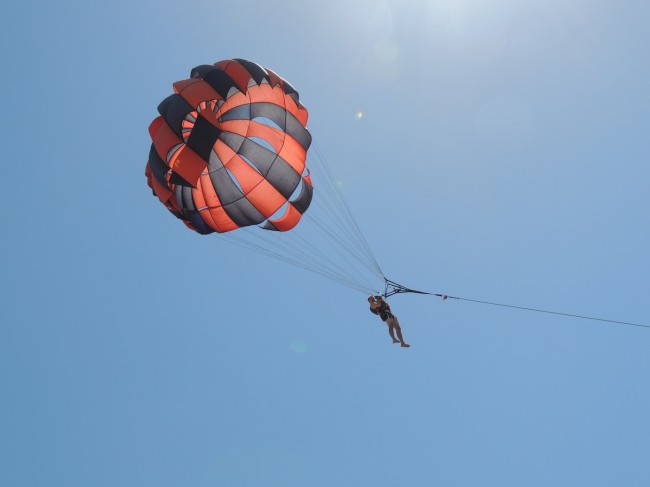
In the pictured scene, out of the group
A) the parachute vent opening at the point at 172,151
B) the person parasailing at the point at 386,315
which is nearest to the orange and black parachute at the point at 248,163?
the parachute vent opening at the point at 172,151

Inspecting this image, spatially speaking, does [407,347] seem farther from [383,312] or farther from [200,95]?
[200,95]

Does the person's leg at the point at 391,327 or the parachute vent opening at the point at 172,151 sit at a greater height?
the parachute vent opening at the point at 172,151

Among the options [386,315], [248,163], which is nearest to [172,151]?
[248,163]

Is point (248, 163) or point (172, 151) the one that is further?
point (248, 163)

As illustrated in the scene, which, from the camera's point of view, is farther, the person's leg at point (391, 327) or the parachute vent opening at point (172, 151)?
the person's leg at point (391, 327)

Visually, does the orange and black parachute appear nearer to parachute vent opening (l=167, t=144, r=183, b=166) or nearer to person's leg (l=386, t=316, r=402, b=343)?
parachute vent opening (l=167, t=144, r=183, b=166)

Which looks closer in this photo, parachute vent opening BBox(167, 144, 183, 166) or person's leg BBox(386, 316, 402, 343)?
parachute vent opening BBox(167, 144, 183, 166)

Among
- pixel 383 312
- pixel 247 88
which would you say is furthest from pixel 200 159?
pixel 383 312

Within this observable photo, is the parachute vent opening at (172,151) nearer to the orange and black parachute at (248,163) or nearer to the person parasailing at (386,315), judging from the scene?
the orange and black parachute at (248,163)

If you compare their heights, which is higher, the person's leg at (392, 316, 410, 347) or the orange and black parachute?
the orange and black parachute

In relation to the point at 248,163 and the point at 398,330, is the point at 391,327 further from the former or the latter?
the point at 248,163

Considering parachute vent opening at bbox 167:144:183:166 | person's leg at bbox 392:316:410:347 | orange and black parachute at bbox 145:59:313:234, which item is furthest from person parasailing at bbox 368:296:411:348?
parachute vent opening at bbox 167:144:183:166

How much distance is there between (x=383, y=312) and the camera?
16.6 m

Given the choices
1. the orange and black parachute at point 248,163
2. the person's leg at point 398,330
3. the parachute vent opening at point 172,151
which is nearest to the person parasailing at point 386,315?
the person's leg at point 398,330
